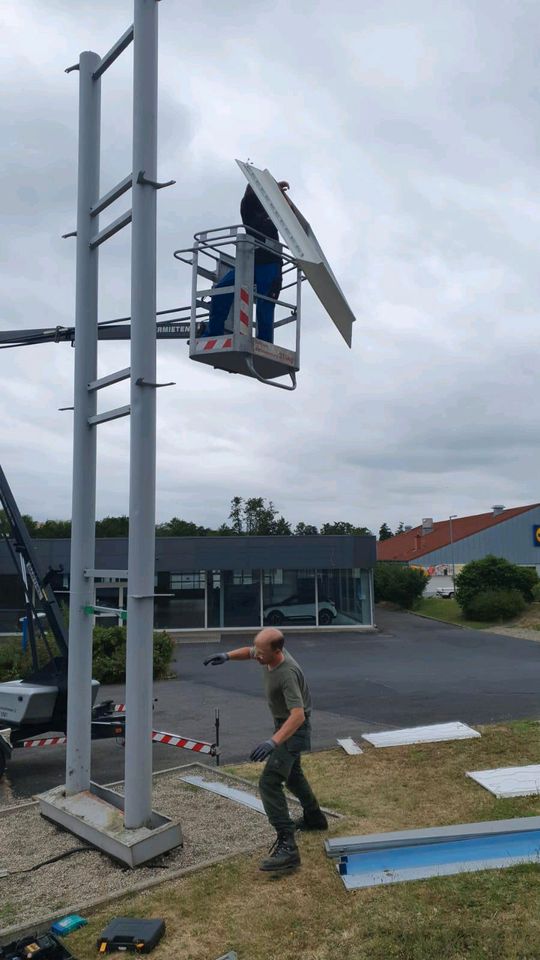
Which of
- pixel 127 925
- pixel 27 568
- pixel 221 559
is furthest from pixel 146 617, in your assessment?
pixel 221 559

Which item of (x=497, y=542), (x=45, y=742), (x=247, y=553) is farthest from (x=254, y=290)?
(x=497, y=542)

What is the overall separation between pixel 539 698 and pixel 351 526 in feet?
256

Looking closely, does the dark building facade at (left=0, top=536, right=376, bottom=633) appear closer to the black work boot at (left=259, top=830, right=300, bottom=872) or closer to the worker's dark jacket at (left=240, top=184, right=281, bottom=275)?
the worker's dark jacket at (left=240, top=184, right=281, bottom=275)

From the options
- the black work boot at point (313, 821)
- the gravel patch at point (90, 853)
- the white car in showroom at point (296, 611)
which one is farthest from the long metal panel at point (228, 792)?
the white car in showroom at point (296, 611)

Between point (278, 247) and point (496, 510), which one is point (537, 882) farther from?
point (496, 510)

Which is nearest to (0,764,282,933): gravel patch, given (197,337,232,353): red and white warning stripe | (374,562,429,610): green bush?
(197,337,232,353): red and white warning stripe

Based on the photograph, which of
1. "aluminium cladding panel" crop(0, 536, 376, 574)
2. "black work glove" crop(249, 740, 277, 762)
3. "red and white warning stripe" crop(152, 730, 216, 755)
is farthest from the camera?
"aluminium cladding panel" crop(0, 536, 376, 574)

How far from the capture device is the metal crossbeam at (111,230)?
6395mm

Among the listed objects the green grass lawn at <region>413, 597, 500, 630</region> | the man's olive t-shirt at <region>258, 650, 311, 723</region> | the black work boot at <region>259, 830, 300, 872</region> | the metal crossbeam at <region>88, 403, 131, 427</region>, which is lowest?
the green grass lawn at <region>413, 597, 500, 630</region>

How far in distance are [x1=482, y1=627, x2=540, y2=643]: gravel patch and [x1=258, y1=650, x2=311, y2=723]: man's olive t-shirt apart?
75.5ft

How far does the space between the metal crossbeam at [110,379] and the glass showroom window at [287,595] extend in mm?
24129

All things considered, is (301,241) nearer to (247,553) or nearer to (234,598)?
(247,553)

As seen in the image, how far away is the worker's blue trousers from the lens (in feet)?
20.0

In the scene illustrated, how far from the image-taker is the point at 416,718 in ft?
39.1
